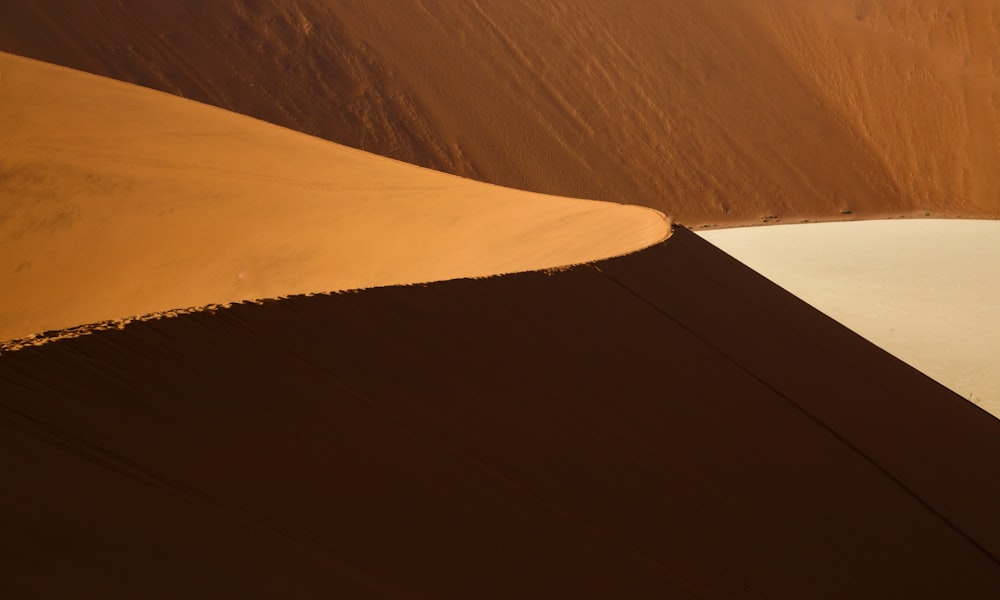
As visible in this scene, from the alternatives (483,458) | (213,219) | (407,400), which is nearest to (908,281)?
(213,219)

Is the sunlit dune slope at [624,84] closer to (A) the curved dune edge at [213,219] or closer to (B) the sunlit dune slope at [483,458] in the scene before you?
(A) the curved dune edge at [213,219]

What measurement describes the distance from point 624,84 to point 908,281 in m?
10.1

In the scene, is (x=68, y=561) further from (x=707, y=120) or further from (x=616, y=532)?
(x=707, y=120)

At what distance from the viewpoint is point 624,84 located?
2259 centimetres

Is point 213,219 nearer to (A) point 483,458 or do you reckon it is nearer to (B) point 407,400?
(B) point 407,400

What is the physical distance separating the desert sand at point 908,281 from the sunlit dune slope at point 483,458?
490 centimetres

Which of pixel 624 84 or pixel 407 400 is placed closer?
pixel 407 400

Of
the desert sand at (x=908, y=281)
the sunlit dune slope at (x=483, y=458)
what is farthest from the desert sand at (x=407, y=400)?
the desert sand at (x=908, y=281)

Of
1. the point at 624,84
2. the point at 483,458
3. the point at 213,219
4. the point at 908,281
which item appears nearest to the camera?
the point at 483,458

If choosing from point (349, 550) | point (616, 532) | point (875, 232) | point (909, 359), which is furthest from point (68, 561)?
point (875, 232)

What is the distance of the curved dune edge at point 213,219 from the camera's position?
208 inches

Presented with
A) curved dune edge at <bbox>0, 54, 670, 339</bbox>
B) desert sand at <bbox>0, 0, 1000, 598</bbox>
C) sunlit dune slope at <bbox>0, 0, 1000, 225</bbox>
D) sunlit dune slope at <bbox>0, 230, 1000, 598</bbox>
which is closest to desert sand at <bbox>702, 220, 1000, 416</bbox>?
sunlit dune slope at <bbox>0, 0, 1000, 225</bbox>

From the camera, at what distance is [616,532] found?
328cm

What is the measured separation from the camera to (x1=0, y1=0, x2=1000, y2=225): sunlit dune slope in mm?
18422
